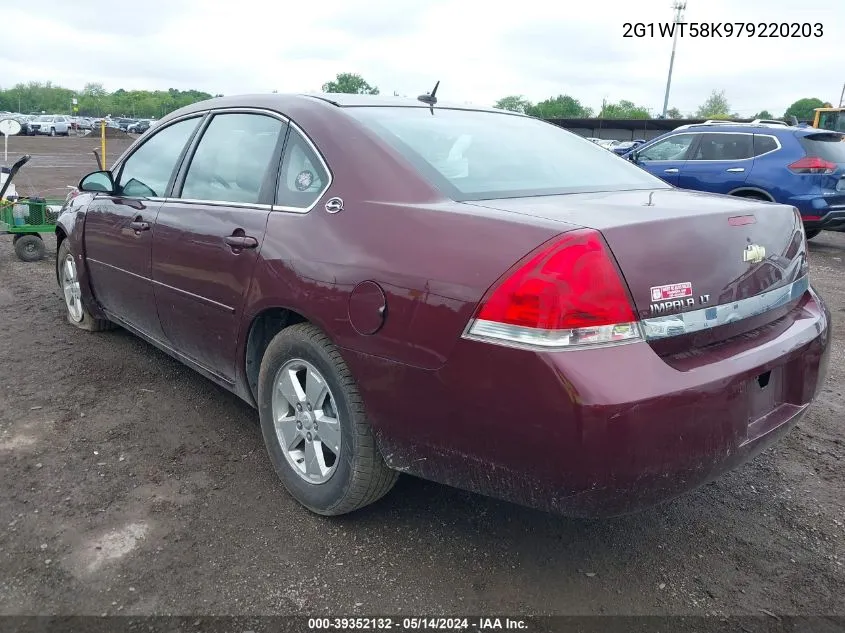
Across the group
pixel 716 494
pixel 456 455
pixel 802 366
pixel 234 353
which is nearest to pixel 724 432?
pixel 802 366

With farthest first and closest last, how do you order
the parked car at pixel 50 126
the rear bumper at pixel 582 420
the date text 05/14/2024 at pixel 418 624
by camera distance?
the parked car at pixel 50 126
the date text 05/14/2024 at pixel 418 624
the rear bumper at pixel 582 420

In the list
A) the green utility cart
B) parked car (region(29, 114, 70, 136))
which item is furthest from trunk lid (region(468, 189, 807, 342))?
parked car (region(29, 114, 70, 136))

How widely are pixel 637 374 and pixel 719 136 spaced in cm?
926

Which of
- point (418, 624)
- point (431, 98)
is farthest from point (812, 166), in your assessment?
point (418, 624)

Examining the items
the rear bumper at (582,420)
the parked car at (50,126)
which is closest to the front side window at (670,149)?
the rear bumper at (582,420)

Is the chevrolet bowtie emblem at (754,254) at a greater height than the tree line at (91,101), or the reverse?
the tree line at (91,101)

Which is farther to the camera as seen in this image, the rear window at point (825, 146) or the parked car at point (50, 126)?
the parked car at point (50, 126)

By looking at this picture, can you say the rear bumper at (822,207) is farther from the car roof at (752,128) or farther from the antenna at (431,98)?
the antenna at (431,98)

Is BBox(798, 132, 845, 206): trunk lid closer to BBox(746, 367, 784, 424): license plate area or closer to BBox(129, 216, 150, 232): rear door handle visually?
BBox(746, 367, 784, 424): license plate area

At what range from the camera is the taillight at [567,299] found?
6.31ft

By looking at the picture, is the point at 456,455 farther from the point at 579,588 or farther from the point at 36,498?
the point at 36,498

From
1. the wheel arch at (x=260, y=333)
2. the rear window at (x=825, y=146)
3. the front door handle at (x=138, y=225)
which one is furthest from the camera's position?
the rear window at (x=825, y=146)

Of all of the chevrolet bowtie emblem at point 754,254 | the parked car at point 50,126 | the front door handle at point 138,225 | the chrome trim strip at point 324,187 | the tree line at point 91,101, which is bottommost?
the front door handle at point 138,225

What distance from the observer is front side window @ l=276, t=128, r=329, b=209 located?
270 centimetres
